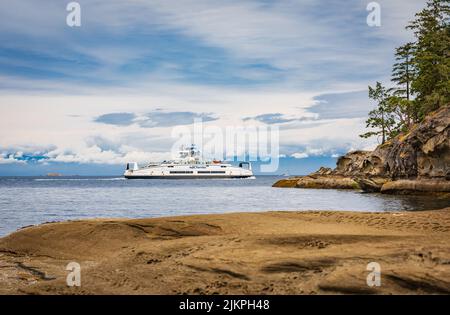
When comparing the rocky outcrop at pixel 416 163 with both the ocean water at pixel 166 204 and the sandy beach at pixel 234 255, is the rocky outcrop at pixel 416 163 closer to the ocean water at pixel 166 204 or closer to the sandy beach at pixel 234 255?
the ocean water at pixel 166 204

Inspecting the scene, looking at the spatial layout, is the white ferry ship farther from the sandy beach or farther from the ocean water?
the sandy beach

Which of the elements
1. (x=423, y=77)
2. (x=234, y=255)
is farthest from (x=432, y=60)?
(x=234, y=255)

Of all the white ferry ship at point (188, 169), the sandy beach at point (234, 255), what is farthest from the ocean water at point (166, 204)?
the white ferry ship at point (188, 169)

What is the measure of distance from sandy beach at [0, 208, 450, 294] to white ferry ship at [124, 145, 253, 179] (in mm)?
127244

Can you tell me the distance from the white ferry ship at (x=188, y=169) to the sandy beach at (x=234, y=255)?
127244 millimetres

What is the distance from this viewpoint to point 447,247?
29.2 ft

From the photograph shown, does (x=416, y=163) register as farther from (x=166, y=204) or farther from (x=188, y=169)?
(x=188, y=169)

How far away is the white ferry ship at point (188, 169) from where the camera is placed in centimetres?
14100

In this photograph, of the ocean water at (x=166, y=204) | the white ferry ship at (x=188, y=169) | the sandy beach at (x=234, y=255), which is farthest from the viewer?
the white ferry ship at (x=188, y=169)

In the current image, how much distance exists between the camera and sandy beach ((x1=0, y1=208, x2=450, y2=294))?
8.12 meters
